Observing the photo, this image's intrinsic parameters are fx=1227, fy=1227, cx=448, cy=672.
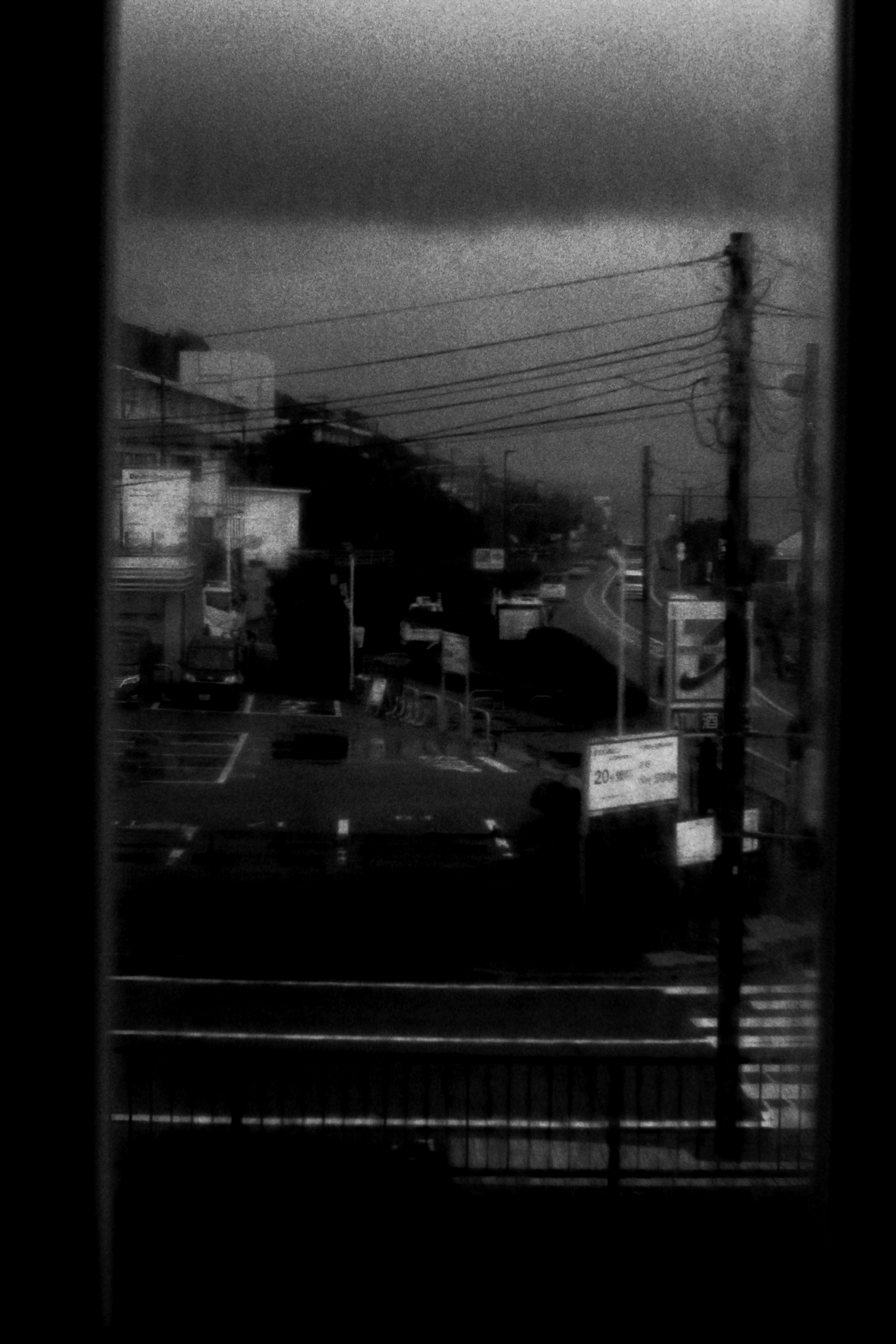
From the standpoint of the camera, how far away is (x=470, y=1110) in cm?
389

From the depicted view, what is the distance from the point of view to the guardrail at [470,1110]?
2658 millimetres

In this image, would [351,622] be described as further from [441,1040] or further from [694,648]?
[441,1040]

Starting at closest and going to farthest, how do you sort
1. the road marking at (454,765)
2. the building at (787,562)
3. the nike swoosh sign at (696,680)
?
the building at (787,562) < the road marking at (454,765) < the nike swoosh sign at (696,680)

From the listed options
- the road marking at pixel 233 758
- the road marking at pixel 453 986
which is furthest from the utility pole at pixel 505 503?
the road marking at pixel 453 986

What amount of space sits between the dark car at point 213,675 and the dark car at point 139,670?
0.10 m

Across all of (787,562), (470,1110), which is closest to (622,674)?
(787,562)

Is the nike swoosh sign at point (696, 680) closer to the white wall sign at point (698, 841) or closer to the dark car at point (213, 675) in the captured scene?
the white wall sign at point (698, 841)

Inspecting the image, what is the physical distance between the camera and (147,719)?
2.55m

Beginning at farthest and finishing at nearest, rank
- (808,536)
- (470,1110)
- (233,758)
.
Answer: (470,1110), (233,758), (808,536)

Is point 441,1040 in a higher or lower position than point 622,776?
lower

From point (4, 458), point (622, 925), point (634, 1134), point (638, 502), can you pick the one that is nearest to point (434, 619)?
point (638, 502)

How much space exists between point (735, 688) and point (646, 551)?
0.44 meters

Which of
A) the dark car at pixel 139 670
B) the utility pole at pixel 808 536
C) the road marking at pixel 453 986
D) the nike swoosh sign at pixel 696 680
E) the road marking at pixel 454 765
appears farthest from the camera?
the nike swoosh sign at pixel 696 680

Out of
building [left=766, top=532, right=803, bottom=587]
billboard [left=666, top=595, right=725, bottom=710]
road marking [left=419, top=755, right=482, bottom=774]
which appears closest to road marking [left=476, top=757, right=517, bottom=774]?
road marking [left=419, top=755, right=482, bottom=774]
